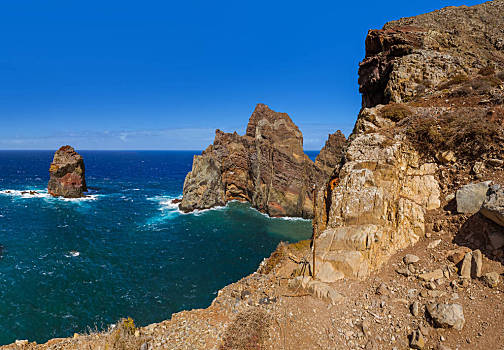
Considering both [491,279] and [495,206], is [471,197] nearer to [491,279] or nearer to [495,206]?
[495,206]

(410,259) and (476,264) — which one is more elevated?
(476,264)

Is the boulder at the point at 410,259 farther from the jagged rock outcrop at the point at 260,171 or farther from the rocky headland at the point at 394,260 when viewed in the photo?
the jagged rock outcrop at the point at 260,171

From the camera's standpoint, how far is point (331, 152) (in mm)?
65000

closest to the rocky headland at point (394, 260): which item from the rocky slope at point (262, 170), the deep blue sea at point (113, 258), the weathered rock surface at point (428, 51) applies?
the weathered rock surface at point (428, 51)

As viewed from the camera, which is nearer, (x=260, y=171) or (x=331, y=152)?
(x=260, y=171)

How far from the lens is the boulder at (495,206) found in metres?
10.0

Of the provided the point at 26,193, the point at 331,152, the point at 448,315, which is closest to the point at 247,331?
the point at 448,315

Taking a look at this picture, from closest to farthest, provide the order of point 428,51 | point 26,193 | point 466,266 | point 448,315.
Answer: point 448,315 → point 466,266 → point 428,51 → point 26,193

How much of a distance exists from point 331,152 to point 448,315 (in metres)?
58.7

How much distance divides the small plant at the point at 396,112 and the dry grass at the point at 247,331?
15738 millimetres

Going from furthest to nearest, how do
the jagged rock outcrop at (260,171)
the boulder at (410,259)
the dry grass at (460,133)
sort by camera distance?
the jagged rock outcrop at (260,171)
the dry grass at (460,133)
the boulder at (410,259)

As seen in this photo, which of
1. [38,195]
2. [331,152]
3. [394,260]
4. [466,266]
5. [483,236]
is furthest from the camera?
[38,195]

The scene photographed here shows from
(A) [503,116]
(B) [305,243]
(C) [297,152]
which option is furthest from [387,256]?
(C) [297,152]

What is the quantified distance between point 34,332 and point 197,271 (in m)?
16.0
